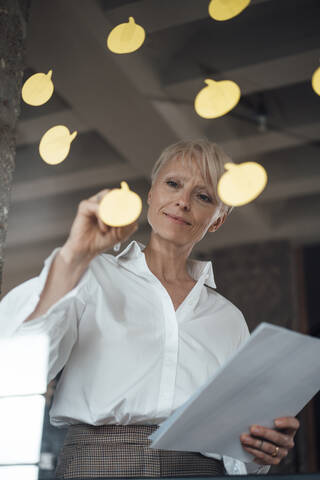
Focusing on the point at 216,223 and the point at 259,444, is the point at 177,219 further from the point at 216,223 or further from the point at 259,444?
the point at 259,444

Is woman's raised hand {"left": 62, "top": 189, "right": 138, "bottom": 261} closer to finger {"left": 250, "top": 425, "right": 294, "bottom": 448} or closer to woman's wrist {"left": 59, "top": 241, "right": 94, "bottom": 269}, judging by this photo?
woman's wrist {"left": 59, "top": 241, "right": 94, "bottom": 269}

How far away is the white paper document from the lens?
901 millimetres

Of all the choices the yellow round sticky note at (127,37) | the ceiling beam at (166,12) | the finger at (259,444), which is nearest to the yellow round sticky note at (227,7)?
the ceiling beam at (166,12)

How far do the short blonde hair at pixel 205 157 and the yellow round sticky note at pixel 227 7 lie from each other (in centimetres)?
53

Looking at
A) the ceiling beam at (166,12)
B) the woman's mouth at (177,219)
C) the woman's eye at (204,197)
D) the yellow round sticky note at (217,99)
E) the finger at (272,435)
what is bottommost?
the finger at (272,435)

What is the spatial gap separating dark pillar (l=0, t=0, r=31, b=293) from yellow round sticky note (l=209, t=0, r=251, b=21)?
62cm

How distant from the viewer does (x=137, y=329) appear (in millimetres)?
1236

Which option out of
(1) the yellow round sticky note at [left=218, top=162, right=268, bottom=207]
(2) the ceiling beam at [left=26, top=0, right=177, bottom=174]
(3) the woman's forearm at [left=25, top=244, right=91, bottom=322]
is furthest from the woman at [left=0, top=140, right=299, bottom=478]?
(2) the ceiling beam at [left=26, top=0, right=177, bottom=174]

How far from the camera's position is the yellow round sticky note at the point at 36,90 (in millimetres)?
1620

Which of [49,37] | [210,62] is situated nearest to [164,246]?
[49,37]

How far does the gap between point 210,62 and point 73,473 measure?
245 cm

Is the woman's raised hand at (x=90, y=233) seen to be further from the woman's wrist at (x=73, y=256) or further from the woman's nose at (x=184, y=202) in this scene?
the woman's nose at (x=184, y=202)

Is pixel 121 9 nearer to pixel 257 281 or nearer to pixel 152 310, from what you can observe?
pixel 152 310

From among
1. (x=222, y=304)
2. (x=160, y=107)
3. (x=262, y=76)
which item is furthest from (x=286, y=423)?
(x=160, y=107)
